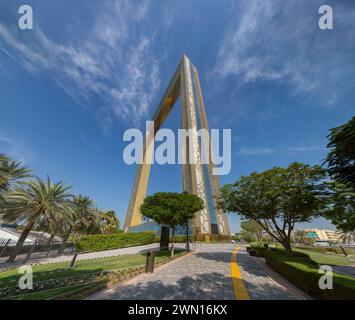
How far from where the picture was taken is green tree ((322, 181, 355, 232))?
29.0ft

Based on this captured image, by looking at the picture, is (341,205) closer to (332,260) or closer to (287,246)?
(287,246)

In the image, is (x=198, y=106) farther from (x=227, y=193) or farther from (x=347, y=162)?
(x=347, y=162)

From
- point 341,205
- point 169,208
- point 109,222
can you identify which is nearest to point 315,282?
point 341,205

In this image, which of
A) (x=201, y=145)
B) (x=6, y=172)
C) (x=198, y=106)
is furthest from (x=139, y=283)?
(x=198, y=106)

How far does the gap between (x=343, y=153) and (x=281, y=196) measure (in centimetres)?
680

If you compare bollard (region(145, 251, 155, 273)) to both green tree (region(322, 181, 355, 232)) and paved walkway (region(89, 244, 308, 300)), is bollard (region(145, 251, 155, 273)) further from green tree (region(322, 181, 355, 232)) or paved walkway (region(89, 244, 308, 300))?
green tree (region(322, 181, 355, 232))

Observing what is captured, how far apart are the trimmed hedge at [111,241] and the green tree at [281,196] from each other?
20.8 m

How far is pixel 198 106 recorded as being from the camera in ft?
175

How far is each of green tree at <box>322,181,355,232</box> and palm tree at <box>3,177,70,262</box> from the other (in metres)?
25.2

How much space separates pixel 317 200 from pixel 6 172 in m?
24.1

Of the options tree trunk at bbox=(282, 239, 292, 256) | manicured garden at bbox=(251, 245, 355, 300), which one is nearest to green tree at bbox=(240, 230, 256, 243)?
tree trunk at bbox=(282, 239, 292, 256)

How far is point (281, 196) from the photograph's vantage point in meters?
12.3

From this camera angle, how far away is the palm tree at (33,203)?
60.5 ft

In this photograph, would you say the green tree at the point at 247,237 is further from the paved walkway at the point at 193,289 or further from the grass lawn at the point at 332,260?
the paved walkway at the point at 193,289
